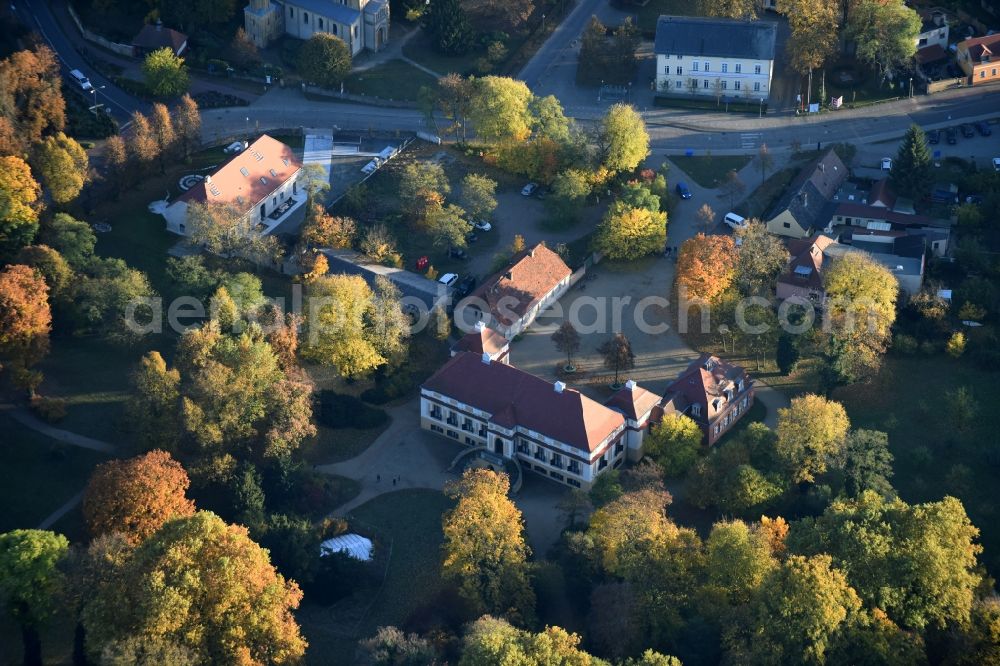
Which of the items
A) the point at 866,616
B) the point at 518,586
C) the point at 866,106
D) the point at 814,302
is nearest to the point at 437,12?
the point at 866,106

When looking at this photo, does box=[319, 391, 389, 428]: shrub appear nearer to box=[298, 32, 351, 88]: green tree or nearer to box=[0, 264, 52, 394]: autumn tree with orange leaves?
box=[0, 264, 52, 394]: autumn tree with orange leaves

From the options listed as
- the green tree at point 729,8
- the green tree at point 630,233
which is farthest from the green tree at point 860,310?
the green tree at point 729,8

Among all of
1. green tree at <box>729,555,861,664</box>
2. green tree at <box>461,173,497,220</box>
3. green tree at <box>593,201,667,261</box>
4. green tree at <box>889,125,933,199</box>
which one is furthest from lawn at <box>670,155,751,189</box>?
green tree at <box>729,555,861,664</box>

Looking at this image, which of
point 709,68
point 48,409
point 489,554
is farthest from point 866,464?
point 48,409

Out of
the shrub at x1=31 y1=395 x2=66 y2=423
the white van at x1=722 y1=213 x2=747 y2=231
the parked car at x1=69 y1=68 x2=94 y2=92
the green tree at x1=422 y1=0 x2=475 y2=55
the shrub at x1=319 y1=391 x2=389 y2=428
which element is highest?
the green tree at x1=422 y1=0 x2=475 y2=55

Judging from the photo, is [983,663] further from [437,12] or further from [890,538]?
[437,12]

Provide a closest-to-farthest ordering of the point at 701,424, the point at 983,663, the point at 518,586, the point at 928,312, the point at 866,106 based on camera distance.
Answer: the point at 983,663 → the point at 518,586 → the point at 701,424 → the point at 928,312 → the point at 866,106
